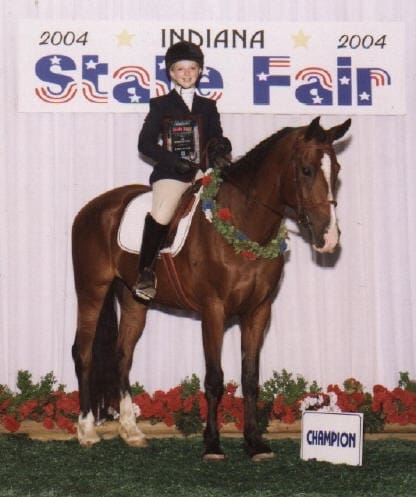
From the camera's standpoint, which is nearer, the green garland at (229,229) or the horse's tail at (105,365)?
the green garland at (229,229)

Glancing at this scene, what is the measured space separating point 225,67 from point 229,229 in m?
1.69

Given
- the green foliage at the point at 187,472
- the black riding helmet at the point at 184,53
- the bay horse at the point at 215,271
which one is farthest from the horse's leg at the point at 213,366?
the black riding helmet at the point at 184,53

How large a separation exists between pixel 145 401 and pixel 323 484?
1813 mm

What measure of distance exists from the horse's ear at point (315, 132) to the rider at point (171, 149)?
0.66 meters

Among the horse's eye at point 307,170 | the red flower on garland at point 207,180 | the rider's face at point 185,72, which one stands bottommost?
the horse's eye at point 307,170

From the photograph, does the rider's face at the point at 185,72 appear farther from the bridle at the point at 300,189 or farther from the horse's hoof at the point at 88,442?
the horse's hoof at the point at 88,442

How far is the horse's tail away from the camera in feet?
18.4

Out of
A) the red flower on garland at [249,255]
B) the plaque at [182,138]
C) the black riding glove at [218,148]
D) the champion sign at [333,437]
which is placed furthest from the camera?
the plaque at [182,138]

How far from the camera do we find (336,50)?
19.9 ft

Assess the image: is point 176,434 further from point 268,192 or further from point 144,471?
point 268,192

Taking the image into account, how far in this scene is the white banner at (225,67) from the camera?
5973mm

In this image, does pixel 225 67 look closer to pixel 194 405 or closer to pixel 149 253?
pixel 149 253

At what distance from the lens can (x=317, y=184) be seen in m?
4.56

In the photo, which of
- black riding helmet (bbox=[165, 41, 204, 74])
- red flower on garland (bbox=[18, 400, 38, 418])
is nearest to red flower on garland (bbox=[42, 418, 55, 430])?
red flower on garland (bbox=[18, 400, 38, 418])
